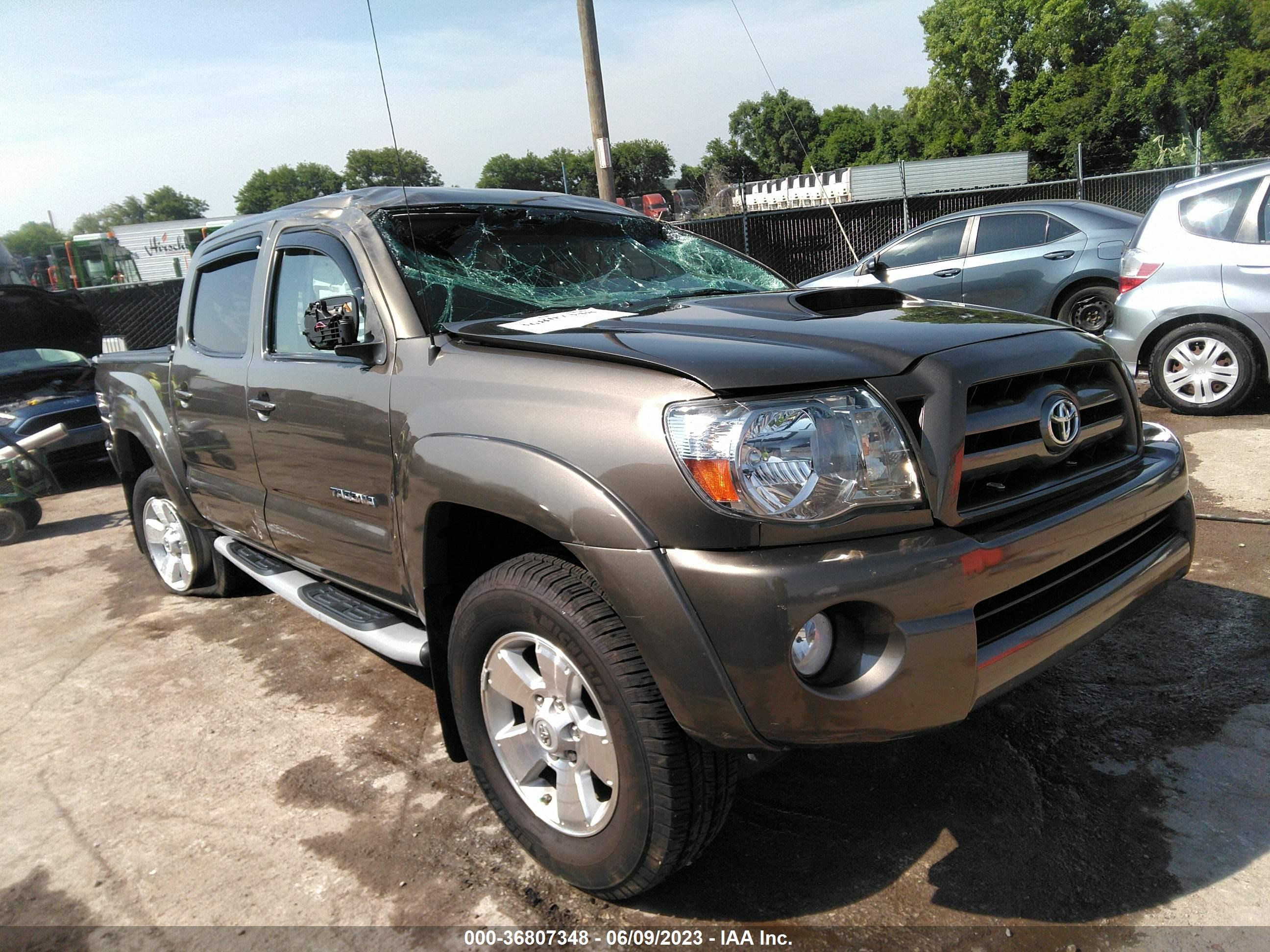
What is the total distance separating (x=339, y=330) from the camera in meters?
2.65

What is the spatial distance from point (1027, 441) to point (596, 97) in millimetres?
8789

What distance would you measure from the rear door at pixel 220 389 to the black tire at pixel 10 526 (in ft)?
11.3

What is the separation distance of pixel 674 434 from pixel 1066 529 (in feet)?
3.10

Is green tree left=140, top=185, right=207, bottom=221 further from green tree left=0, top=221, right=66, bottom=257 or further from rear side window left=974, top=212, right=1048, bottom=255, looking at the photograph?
rear side window left=974, top=212, right=1048, bottom=255

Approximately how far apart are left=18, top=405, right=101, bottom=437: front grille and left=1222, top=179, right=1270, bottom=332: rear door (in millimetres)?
8614

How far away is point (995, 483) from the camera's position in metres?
2.05

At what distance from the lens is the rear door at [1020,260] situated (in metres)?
8.09

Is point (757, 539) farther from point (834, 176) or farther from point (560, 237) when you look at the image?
point (834, 176)

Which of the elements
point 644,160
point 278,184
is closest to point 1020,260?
point 278,184

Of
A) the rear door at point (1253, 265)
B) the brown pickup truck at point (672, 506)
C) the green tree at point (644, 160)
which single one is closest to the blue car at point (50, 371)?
the brown pickup truck at point (672, 506)

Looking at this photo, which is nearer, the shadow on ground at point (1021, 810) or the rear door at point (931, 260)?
the shadow on ground at point (1021, 810)

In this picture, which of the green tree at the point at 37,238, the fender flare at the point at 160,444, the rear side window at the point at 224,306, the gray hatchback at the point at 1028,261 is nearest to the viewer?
the rear side window at the point at 224,306

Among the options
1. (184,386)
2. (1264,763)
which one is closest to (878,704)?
(1264,763)

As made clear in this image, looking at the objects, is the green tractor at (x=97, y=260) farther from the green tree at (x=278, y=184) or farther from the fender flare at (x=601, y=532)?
the fender flare at (x=601, y=532)
